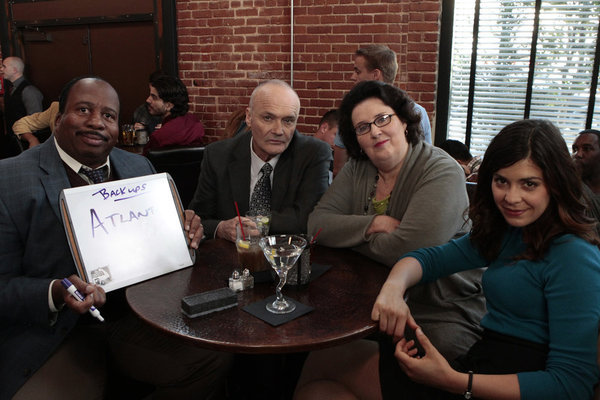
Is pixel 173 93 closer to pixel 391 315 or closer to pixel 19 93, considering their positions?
pixel 19 93

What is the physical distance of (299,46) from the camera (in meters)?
4.50

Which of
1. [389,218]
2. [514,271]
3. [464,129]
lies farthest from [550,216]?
[464,129]

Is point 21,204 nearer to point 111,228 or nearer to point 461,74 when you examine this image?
point 111,228

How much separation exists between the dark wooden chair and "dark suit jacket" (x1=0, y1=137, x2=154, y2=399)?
1.37m

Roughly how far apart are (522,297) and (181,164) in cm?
234

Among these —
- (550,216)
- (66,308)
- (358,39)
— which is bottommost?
(66,308)

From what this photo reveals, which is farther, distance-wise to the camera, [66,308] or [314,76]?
[314,76]

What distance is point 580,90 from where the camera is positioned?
154 inches

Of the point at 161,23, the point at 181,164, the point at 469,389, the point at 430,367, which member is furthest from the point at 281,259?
the point at 161,23

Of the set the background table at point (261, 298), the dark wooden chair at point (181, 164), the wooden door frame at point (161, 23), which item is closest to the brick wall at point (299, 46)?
the wooden door frame at point (161, 23)

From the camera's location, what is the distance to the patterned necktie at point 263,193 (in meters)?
2.19

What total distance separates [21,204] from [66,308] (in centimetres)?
36

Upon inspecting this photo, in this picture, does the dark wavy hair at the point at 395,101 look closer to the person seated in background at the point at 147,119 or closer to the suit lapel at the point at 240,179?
the suit lapel at the point at 240,179

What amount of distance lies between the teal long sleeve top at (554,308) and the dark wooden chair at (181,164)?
220 cm
